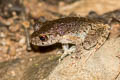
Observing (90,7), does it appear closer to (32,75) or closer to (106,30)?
(106,30)

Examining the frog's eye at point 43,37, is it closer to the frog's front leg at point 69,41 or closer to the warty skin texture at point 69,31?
the warty skin texture at point 69,31

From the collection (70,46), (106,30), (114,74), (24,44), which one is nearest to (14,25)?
(24,44)

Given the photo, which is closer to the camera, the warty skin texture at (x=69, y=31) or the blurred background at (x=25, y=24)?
the warty skin texture at (x=69, y=31)

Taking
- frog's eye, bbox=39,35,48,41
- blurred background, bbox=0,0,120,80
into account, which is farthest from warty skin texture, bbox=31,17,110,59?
blurred background, bbox=0,0,120,80

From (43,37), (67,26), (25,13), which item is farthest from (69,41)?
(25,13)

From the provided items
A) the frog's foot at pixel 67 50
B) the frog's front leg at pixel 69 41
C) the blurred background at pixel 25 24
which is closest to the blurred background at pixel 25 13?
the blurred background at pixel 25 24

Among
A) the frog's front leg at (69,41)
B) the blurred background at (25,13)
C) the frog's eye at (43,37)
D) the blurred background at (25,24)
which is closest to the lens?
the frog's eye at (43,37)

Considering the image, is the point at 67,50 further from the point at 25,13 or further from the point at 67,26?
the point at 25,13

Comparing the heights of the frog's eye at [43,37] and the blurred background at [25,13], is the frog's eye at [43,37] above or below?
below

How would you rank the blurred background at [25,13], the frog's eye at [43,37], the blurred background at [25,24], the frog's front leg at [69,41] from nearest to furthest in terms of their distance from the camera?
1. the frog's eye at [43,37]
2. the frog's front leg at [69,41]
3. the blurred background at [25,24]
4. the blurred background at [25,13]

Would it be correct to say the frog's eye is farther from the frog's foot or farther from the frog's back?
the frog's foot

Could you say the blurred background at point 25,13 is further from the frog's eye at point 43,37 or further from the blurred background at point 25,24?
the frog's eye at point 43,37

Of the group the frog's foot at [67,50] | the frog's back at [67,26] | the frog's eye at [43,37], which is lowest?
the frog's foot at [67,50]
